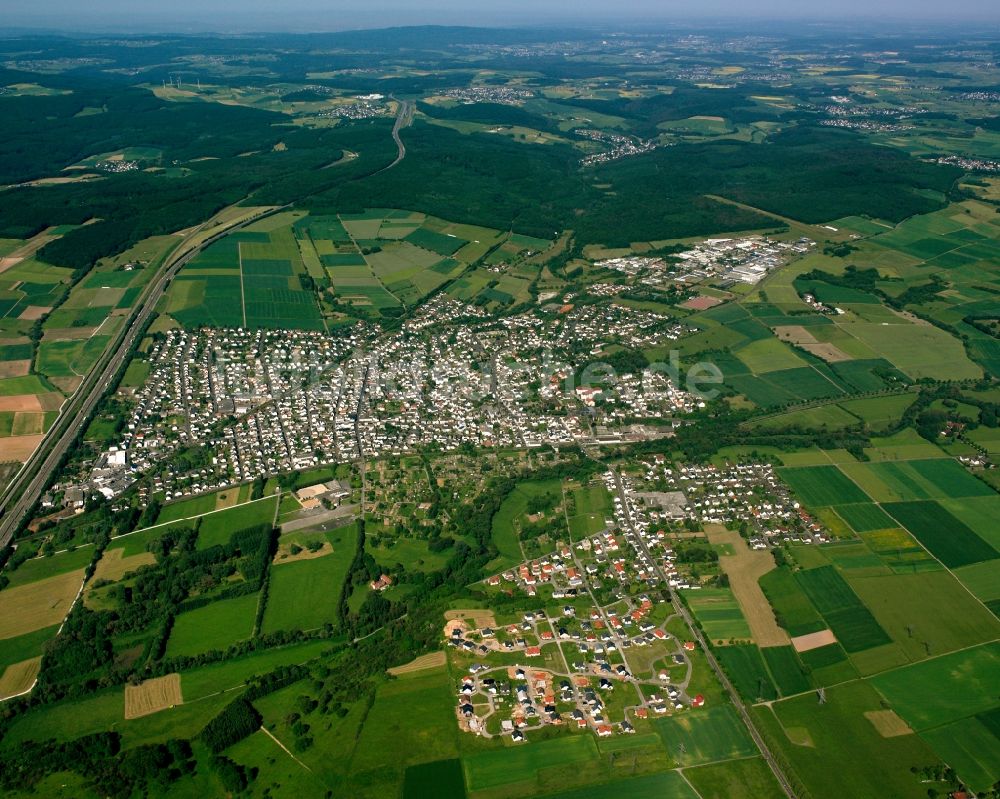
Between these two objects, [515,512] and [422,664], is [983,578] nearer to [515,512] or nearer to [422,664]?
[515,512]

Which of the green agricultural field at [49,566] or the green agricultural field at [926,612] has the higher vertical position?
the green agricultural field at [49,566]

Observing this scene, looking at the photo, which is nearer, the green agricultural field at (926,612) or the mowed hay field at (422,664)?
the mowed hay field at (422,664)

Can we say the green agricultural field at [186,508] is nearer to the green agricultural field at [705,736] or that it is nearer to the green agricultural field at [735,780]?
the green agricultural field at [705,736]

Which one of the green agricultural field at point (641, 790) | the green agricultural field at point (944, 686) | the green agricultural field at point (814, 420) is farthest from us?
the green agricultural field at point (814, 420)

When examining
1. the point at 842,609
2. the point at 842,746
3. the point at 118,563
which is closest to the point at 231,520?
the point at 118,563

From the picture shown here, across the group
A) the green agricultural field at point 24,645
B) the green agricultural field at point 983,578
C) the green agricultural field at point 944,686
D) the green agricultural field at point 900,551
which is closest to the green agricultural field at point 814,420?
the green agricultural field at point 900,551

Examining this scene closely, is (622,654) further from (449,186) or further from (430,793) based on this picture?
(449,186)

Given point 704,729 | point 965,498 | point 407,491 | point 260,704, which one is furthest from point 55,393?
point 965,498
